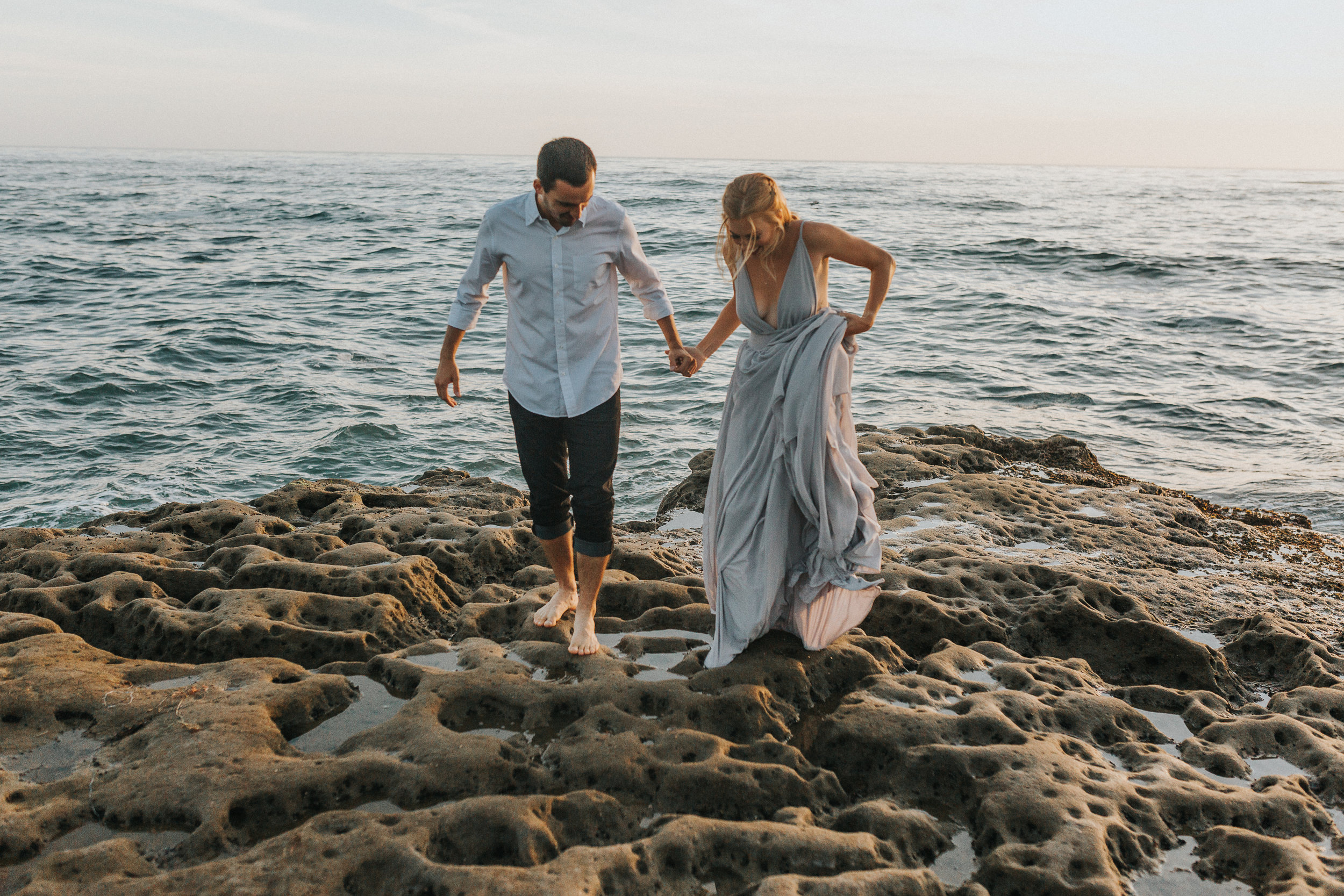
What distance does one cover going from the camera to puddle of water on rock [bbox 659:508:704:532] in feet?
20.0

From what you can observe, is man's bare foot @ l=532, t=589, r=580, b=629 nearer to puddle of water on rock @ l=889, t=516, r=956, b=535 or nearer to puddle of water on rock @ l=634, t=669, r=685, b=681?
puddle of water on rock @ l=634, t=669, r=685, b=681

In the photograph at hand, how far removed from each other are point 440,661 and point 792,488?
172 centimetres

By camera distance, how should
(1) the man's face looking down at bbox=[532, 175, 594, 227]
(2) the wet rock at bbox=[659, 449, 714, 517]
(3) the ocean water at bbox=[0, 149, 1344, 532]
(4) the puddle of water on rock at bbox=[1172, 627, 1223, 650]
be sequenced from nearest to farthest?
(1) the man's face looking down at bbox=[532, 175, 594, 227]
(4) the puddle of water on rock at bbox=[1172, 627, 1223, 650]
(2) the wet rock at bbox=[659, 449, 714, 517]
(3) the ocean water at bbox=[0, 149, 1344, 532]

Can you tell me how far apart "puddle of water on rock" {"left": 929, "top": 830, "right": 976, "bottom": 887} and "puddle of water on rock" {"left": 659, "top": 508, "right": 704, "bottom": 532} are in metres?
3.41

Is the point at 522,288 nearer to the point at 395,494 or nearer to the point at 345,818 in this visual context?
the point at 345,818

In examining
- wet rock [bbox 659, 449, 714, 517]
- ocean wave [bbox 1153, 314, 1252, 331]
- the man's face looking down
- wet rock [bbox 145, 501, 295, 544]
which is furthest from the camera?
ocean wave [bbox 1153, 314, 1252, 331]

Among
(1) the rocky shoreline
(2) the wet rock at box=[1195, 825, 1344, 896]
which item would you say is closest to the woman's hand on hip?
(1) the rocky shoreline

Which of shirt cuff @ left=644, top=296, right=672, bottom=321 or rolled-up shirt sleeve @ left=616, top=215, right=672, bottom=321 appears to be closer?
rolled-up shirt sleeve @ left=616, top=215, right=672, bottom=321

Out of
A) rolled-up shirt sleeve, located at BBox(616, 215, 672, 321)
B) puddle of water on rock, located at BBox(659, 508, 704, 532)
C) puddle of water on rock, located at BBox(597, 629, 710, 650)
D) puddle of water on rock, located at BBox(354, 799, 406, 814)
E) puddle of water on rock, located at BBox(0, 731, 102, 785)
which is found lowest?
puddle of water on rock, located at BBox(659, 508, 704, 532)

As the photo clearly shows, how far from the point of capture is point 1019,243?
23.3 m

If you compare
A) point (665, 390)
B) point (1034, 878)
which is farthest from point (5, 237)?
point (1034, 878)

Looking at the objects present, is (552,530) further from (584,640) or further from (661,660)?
(661,660)

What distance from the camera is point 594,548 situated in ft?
→ 12.3

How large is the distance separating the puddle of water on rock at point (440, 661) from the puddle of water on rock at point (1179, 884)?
2.59 metres
